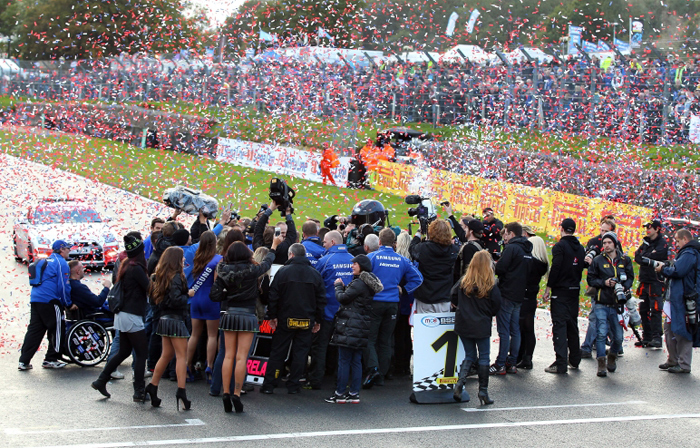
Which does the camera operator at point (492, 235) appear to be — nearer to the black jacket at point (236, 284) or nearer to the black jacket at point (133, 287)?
the black jacket at point (236, 284)

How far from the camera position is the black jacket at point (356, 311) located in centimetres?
941

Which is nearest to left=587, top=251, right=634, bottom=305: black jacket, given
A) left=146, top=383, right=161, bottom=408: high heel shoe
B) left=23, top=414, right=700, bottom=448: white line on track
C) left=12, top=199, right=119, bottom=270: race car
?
left=23, top=414, right=700, bottom=448: white line on track

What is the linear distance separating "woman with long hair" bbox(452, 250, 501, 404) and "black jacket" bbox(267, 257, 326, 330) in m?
1.66

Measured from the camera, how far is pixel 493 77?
99.2 ft

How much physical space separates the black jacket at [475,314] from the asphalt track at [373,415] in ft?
2.72

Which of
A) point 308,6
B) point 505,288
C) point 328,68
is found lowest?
point 505,288

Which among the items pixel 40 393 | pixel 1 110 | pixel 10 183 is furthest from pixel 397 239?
pixel 1 110

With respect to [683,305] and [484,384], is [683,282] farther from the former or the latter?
[484,384]

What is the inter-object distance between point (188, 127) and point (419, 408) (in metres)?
31.1

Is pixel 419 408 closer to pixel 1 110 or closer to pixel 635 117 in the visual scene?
pixel 635 117

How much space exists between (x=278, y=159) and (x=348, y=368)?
2354cm

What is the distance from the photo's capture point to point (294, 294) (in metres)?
9.51

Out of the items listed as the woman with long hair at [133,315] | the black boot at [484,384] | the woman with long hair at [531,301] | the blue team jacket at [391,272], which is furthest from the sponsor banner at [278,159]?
the woman with long hair at [133,315]

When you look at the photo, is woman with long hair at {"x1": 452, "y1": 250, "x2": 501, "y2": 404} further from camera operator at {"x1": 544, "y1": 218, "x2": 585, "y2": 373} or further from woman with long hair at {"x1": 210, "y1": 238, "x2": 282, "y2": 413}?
woman with long hair at {"x1": 210, "y1": 238, "x2": 282, "y2": 413}
